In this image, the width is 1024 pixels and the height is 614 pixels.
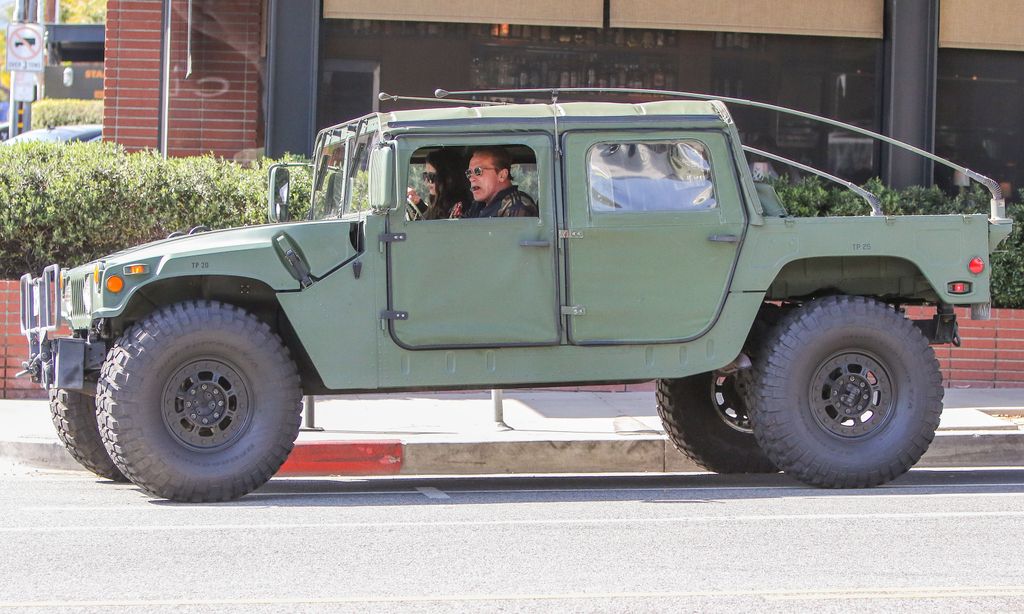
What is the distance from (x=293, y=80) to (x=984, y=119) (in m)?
6.86

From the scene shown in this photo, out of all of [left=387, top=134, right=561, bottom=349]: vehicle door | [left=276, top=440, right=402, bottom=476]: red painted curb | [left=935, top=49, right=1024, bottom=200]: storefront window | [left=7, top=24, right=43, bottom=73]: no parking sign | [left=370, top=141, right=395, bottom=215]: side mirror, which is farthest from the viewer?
[left=7, top=24, right=43, bottom=73]: no parking sign

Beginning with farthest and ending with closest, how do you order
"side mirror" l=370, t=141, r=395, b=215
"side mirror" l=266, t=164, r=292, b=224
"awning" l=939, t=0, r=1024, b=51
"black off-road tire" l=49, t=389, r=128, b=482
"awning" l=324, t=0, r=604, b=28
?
"awning" l=939, t=0, r=1024, b=51 → "awning" l=324, t=0, r=604, b=28 → "side mirror" l=266, t=164, r=292, b=224 → "black off-road tire" l=49, t=389, r=128, b=482 → "side mirror" l=370, t=141, r=395, b=215

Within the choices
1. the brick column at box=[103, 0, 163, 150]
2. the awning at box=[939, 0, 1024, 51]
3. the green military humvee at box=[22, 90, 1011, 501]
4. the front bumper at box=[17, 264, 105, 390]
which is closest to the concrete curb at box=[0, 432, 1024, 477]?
the green military humvee at box=[22, 90, 1011, 501]

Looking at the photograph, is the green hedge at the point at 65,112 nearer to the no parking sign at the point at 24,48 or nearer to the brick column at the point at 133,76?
the no parking sign at the point at 24,48

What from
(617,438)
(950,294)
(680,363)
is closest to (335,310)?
(680,363)

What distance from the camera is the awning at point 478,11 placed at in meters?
14.2

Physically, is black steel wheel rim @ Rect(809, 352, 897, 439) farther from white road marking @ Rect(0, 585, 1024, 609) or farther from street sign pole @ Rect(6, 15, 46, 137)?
street sign pole @ Rect(6, 15, 46, 137)

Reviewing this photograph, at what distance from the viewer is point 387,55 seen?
569 inches

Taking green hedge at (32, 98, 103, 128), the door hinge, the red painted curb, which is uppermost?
green hedge at (32, 98, 103, 128)

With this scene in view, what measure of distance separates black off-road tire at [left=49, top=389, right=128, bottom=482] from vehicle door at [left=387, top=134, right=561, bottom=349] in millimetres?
1921

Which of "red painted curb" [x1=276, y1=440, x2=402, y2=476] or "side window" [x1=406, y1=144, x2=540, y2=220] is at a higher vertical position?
"side window" [x1=406, y1=144, x2=540, y2=220]

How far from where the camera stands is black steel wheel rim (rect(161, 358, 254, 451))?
7.64 meters

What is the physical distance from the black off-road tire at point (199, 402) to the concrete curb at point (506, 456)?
65.9 inches

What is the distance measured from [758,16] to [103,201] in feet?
21.2
